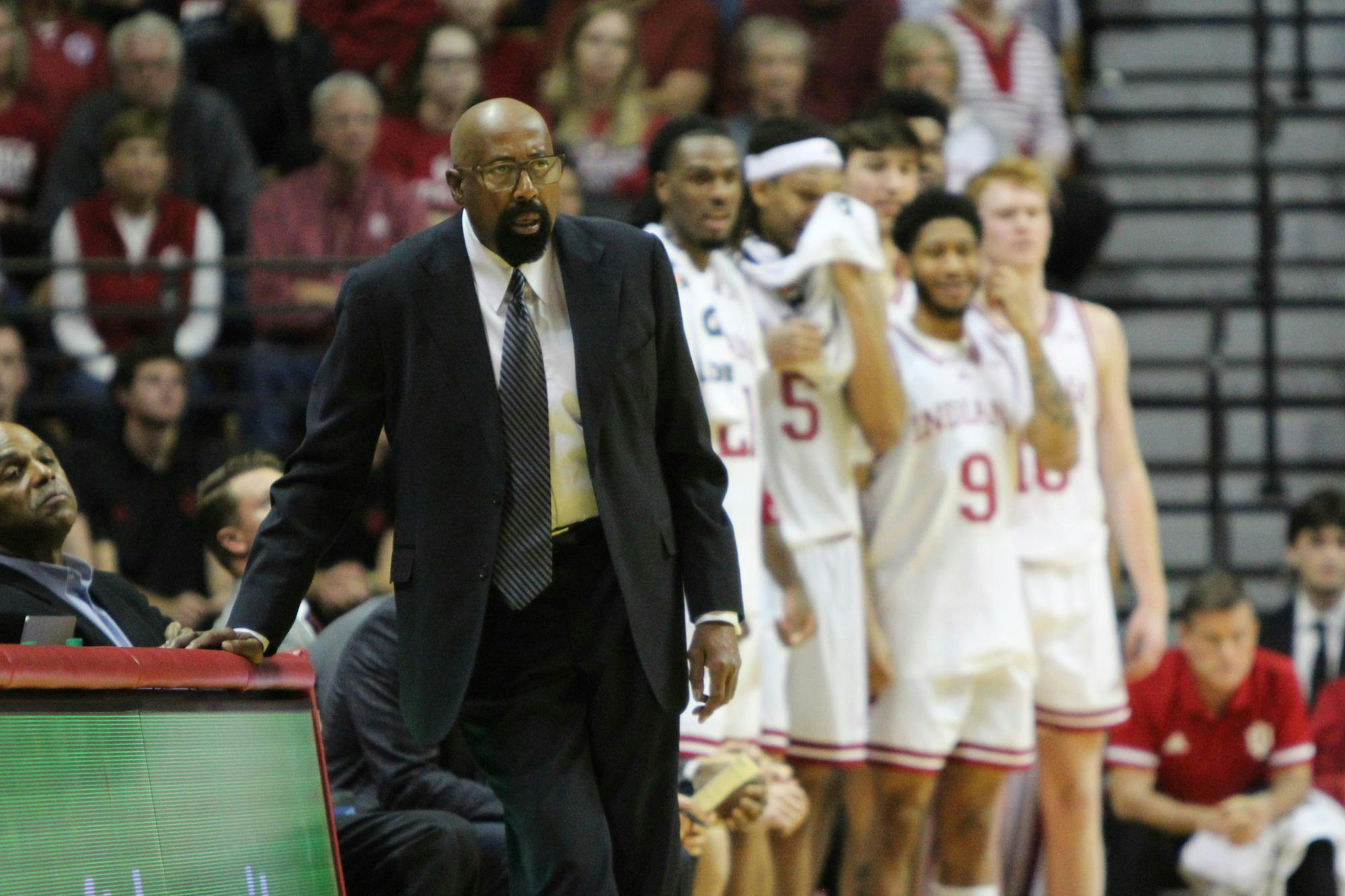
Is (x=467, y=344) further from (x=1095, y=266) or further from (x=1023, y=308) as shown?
(x=1095, y=266)

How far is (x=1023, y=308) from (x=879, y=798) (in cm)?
148

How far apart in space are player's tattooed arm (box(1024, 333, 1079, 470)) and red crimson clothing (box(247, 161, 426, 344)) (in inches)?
113

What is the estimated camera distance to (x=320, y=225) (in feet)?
27.8

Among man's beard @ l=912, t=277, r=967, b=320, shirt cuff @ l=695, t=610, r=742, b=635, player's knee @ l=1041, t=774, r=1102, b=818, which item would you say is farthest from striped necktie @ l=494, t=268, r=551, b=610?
player's knee @ l=1041, t=774, r=1102, b=818

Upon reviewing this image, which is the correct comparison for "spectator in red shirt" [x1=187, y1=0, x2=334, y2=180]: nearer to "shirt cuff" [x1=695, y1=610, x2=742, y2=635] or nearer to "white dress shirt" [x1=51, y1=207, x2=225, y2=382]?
"white dress shirt" [x1=51, y1=207, x2=225, y2=382]

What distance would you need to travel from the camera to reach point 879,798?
6289mm

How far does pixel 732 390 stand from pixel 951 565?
3.18 feet

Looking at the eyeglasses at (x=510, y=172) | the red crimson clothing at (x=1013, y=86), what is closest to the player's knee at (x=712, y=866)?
the eyeglasses at (x=510, y=172)

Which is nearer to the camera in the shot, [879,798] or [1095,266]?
[879,798]

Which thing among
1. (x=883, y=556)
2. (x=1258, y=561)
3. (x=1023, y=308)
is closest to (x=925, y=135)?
(x=1023, y=308)

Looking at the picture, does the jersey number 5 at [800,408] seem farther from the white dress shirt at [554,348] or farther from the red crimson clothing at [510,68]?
the red crimson clothing at [510,68]

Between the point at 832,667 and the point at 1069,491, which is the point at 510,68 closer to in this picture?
the point at 1069,491

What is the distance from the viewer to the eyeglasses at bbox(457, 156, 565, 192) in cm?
384

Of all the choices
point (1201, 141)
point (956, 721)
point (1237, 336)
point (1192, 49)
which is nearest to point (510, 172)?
→ point (956, 721)
